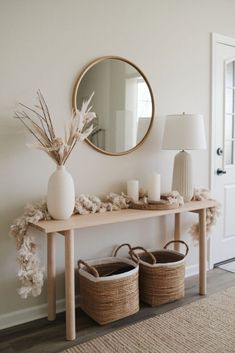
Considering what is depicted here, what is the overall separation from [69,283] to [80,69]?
4.57 ft

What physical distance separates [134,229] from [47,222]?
91 centimetres

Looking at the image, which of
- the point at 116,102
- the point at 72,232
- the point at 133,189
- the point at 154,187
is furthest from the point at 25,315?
the point at 116,102

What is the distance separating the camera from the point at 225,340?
194 centimetres

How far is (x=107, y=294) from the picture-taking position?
6.91 ft

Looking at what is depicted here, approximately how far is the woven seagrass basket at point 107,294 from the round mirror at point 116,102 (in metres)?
0.87

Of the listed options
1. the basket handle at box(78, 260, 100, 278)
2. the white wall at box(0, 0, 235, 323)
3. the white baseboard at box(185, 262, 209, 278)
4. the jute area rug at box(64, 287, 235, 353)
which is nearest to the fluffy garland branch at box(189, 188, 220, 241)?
the white wall at box(0, 0, 235, 323)

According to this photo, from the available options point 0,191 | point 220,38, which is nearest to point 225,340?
point 0,191

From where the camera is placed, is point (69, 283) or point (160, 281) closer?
point (69, 283)

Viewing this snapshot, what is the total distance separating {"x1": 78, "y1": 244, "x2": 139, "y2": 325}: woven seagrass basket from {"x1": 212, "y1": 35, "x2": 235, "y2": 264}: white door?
50.3 inches

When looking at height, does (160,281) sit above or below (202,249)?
below

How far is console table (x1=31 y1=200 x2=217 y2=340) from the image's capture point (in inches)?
75.2

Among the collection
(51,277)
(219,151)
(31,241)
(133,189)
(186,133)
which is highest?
(186,133)

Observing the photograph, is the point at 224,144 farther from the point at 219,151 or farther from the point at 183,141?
the point at 183,141

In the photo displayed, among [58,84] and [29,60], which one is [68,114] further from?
[29,60]
